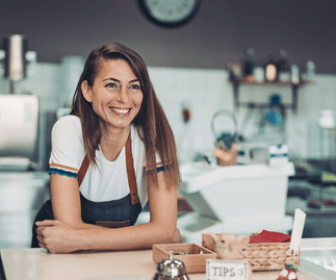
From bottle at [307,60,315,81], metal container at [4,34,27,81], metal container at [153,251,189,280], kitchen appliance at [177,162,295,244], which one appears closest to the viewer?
metal container at [153,251,189,280]

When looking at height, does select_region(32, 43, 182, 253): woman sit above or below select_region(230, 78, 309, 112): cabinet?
below

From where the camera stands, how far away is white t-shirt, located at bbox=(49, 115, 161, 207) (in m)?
1.47

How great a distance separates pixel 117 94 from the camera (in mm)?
1516

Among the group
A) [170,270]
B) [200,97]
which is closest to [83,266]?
[170,270]

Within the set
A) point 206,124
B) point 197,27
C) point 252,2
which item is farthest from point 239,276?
point 252,2

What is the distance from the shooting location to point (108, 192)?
1.54 metres

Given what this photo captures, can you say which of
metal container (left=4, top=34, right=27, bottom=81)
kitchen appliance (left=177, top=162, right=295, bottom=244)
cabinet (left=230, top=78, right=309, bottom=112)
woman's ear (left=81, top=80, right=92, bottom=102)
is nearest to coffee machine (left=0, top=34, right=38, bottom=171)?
metal container (left=4, top=34, right=27, bottom=81)

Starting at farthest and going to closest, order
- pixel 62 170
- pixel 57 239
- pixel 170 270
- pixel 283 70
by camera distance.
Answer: pixel 283 70, pixel 62 170, pixel 57 239, pixel 170 270

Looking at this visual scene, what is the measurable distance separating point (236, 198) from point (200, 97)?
256cm

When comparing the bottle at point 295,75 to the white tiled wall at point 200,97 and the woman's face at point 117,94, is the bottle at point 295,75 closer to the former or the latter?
the white tiled wall at point 200,97

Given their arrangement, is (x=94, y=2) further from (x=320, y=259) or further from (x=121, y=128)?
(x=320, y=259)

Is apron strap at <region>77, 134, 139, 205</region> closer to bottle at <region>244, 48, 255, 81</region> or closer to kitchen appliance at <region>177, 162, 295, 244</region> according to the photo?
kitchen appliance at <region>177, 162, 295, 244</region>

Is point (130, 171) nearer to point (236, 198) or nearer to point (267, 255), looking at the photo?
point (267, 255)

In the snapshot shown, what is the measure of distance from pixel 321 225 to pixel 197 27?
2.77 metres
